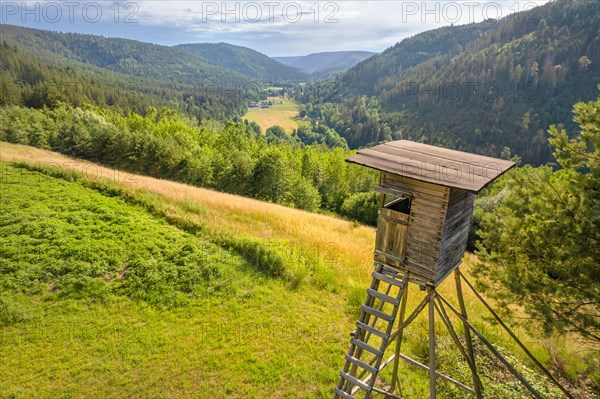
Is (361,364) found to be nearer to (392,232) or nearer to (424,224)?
(392,232)

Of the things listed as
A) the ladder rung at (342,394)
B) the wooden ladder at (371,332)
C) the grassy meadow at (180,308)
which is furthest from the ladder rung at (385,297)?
the grassy meadow at (180,308)

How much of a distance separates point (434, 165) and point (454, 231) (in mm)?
1816

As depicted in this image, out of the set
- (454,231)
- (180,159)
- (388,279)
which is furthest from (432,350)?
(180,159)

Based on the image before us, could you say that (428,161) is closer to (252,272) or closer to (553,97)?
(252,272)

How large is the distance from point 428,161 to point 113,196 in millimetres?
21777

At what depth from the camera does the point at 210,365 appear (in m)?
12.0

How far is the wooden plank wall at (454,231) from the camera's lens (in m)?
8.15

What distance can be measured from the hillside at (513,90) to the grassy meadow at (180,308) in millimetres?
111482

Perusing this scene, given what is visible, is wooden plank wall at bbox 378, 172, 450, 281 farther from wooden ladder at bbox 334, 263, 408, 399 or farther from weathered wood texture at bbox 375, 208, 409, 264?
wooden ladder at bbox 334, 263, 408, 399

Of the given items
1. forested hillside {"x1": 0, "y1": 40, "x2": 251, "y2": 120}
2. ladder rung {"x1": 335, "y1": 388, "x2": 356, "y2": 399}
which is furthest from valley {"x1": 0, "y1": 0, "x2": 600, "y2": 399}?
forested hillside {"x1": 0, "y1": 40, "x2": 251, "y2": 120}

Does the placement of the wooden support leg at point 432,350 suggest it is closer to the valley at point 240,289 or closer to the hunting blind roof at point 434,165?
the valley at point 240,289

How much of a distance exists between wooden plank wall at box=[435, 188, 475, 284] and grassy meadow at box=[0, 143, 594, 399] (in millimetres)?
2758

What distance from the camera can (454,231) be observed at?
8.63 metres

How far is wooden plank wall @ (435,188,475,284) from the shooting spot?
8.15 m
